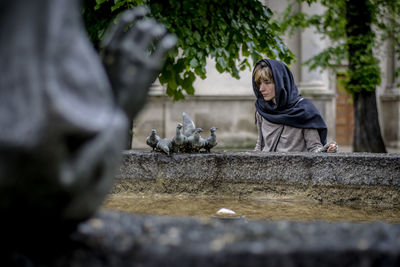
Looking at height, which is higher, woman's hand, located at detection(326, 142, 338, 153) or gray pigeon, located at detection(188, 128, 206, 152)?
gray pigeon, located at detection(188, 128, 206, 152)

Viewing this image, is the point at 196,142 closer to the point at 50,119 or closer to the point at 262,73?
the point at 262,73

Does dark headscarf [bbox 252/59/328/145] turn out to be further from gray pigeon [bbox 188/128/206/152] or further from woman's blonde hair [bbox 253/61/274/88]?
gray pigeon [bbox 188/128/206/152]

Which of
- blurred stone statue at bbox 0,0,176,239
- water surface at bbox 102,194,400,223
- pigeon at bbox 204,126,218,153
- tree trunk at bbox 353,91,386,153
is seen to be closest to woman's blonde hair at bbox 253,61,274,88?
pigeon at bbox 204,126,218,153

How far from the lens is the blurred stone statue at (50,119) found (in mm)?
1005

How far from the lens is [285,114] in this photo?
484 cm

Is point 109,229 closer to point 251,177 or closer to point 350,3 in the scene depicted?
point 251,177

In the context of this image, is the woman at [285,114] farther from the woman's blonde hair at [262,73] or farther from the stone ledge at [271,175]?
the stone ledge at [271,175]

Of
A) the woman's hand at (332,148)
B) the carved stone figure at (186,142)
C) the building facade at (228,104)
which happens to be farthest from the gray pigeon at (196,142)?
the building facade at (228,104)

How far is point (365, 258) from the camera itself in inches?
42.4

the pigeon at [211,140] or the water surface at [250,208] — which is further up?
the pigeon at [211,140]

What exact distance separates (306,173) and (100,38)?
110 inches

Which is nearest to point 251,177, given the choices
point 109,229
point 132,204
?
point 132,204

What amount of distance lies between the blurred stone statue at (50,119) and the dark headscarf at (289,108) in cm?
378

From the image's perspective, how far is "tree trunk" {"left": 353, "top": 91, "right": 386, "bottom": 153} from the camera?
9.84 m
